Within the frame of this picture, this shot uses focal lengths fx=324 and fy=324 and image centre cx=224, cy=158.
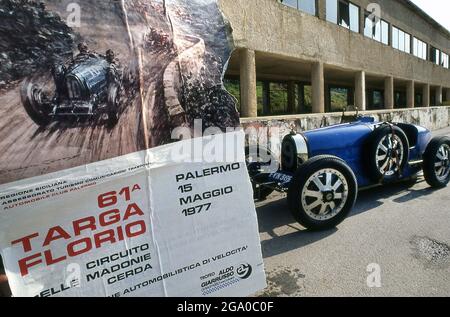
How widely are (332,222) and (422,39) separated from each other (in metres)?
24.5

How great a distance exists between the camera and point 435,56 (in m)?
26.4

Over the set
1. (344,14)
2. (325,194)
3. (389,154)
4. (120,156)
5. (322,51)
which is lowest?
Answer: (325,194)

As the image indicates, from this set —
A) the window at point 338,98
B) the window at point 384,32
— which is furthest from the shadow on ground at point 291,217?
the window at point 338,98

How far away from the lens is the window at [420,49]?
853 inches

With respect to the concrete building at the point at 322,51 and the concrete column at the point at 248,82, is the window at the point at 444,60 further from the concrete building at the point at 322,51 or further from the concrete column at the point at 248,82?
the concrete column at the point at 248,82

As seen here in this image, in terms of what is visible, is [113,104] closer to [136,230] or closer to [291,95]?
[136,230]

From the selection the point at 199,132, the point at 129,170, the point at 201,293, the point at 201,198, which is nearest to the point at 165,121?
the point at 199,132

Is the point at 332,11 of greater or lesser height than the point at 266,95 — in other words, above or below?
above

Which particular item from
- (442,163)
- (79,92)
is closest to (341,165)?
(442,163)

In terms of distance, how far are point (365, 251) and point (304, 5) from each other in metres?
10.5

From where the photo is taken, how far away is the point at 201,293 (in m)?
2.01

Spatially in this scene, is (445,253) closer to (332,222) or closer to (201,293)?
(332,222)

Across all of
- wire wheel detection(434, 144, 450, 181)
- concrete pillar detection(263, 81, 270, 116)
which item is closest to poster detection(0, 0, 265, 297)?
wire wheel detection(434, 144, 450, 181)

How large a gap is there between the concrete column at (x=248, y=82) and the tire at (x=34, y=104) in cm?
806
